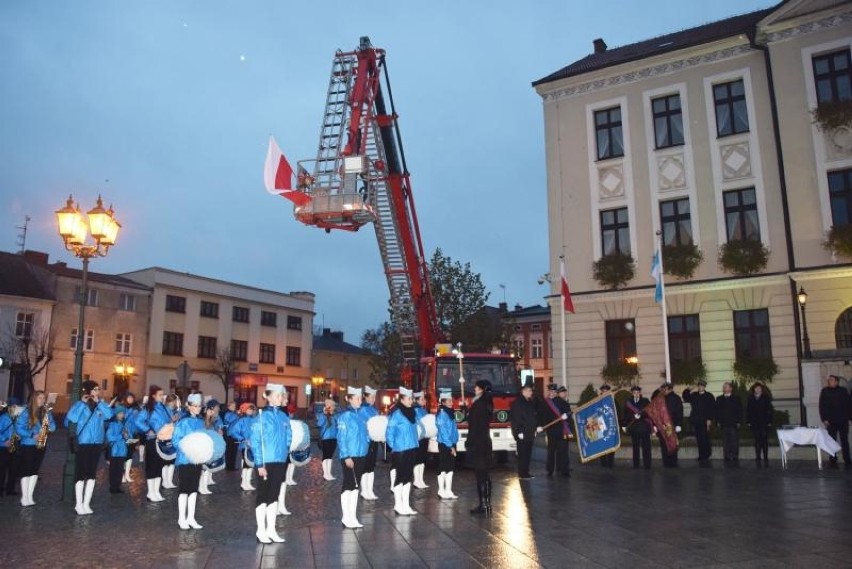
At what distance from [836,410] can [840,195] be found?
922 cm

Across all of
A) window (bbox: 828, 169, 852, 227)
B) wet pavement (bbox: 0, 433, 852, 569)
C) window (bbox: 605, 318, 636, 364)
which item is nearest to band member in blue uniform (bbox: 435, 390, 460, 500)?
wet pavement (bbox: 0, 433, 852, 569)

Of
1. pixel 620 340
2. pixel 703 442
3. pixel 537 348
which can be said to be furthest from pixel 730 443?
pixel 537 348

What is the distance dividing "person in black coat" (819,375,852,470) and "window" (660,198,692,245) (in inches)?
360

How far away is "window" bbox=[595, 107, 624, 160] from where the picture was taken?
25781mm

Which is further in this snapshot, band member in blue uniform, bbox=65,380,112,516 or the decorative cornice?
the decorative cornice

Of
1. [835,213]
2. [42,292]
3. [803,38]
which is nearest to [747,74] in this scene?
[803,38]

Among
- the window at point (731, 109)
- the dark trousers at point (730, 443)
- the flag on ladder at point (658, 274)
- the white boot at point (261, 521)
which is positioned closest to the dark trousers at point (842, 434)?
the dark trousers at point (730, 443)

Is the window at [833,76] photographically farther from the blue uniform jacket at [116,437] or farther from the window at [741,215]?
the blue uniform jacket at [116,437]

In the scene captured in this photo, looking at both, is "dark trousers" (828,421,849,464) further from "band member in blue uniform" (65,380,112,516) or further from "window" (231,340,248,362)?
"window" (231,340,248,362)

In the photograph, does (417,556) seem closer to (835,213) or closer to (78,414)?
(78,414)

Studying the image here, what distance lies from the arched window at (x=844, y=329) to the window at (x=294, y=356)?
50110 mm

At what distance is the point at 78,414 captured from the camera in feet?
38.8

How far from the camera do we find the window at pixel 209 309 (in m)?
57.0

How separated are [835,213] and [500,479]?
47.8 feet
